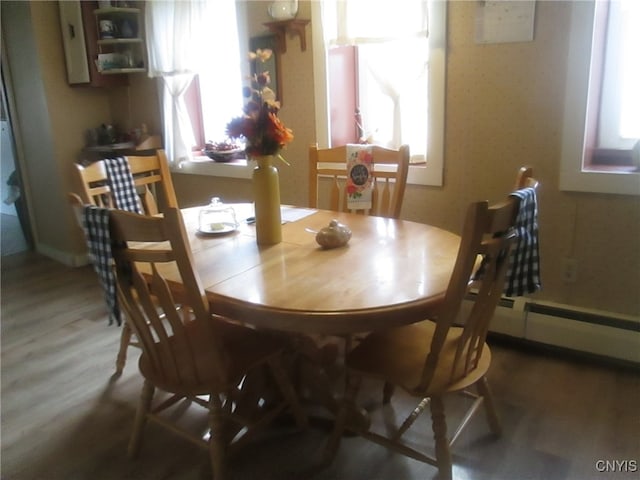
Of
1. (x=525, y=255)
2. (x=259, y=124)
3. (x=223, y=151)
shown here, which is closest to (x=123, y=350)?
(x=259, y=124)

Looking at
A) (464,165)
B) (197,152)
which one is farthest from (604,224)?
(197,152)

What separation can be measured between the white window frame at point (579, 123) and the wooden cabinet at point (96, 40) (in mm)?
2709

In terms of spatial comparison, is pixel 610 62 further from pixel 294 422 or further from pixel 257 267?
pixel 294 422

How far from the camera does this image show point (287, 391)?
5.87ft

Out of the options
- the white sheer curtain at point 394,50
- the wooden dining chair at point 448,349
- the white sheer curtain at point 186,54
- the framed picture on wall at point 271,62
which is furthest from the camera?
the white sheer curtain at point 186,54

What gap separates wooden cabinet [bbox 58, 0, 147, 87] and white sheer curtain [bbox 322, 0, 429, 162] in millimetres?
1571

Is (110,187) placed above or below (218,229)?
above

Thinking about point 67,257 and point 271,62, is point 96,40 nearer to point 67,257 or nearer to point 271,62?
point 271,62

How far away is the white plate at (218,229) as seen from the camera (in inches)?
75.0

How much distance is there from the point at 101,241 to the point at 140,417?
738mm

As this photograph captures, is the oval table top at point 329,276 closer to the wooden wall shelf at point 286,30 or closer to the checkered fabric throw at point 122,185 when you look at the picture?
the checkered fabric throw at point 122,185

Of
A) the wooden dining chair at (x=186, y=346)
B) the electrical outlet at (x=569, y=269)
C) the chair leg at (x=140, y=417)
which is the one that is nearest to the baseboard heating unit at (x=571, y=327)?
the electrical outlet at (x=569, y=269)

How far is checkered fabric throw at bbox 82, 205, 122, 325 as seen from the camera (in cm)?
128

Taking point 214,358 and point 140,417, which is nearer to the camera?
point 214,358
